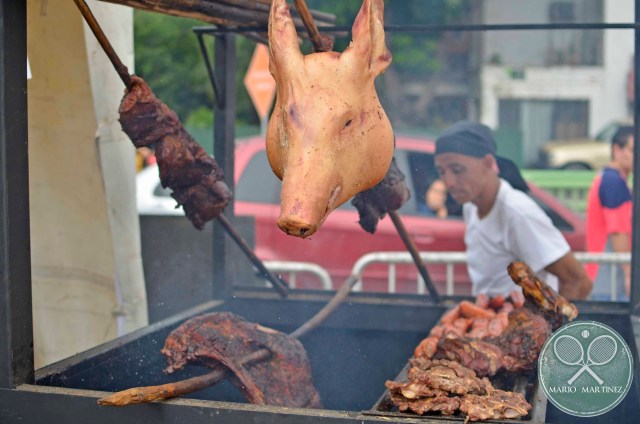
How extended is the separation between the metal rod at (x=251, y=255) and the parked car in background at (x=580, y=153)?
11196 mm

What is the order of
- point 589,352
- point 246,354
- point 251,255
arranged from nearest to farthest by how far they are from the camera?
point 589,352, point 246,354, point 251,255

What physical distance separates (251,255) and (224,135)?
2.50 feet

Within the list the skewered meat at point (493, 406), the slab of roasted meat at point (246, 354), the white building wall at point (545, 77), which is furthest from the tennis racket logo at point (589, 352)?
the white building wall at point (545, 77)

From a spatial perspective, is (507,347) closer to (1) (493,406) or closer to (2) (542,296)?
(2) (542,296)

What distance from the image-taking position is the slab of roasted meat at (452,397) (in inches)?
91.0

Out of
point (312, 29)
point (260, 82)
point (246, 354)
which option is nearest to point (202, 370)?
point (246, 354)

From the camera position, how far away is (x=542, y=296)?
3.17 metres

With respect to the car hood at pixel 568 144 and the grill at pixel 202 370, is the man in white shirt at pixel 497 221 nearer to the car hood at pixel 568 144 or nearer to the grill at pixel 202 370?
the grill at pixel 202 370

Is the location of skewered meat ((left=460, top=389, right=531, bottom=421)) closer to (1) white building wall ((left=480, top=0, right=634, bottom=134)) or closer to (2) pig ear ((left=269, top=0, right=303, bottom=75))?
(2) pig ear ((left=269, top=0, right=303, bottom=75))

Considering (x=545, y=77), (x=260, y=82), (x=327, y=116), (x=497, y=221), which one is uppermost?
(x=545, y=77)

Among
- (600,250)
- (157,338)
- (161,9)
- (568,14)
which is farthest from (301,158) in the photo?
(568,14)

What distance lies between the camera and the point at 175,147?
3170mm

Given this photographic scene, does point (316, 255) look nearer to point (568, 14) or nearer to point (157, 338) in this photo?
point (157, 338)

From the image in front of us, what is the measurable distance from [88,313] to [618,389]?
112 inches
